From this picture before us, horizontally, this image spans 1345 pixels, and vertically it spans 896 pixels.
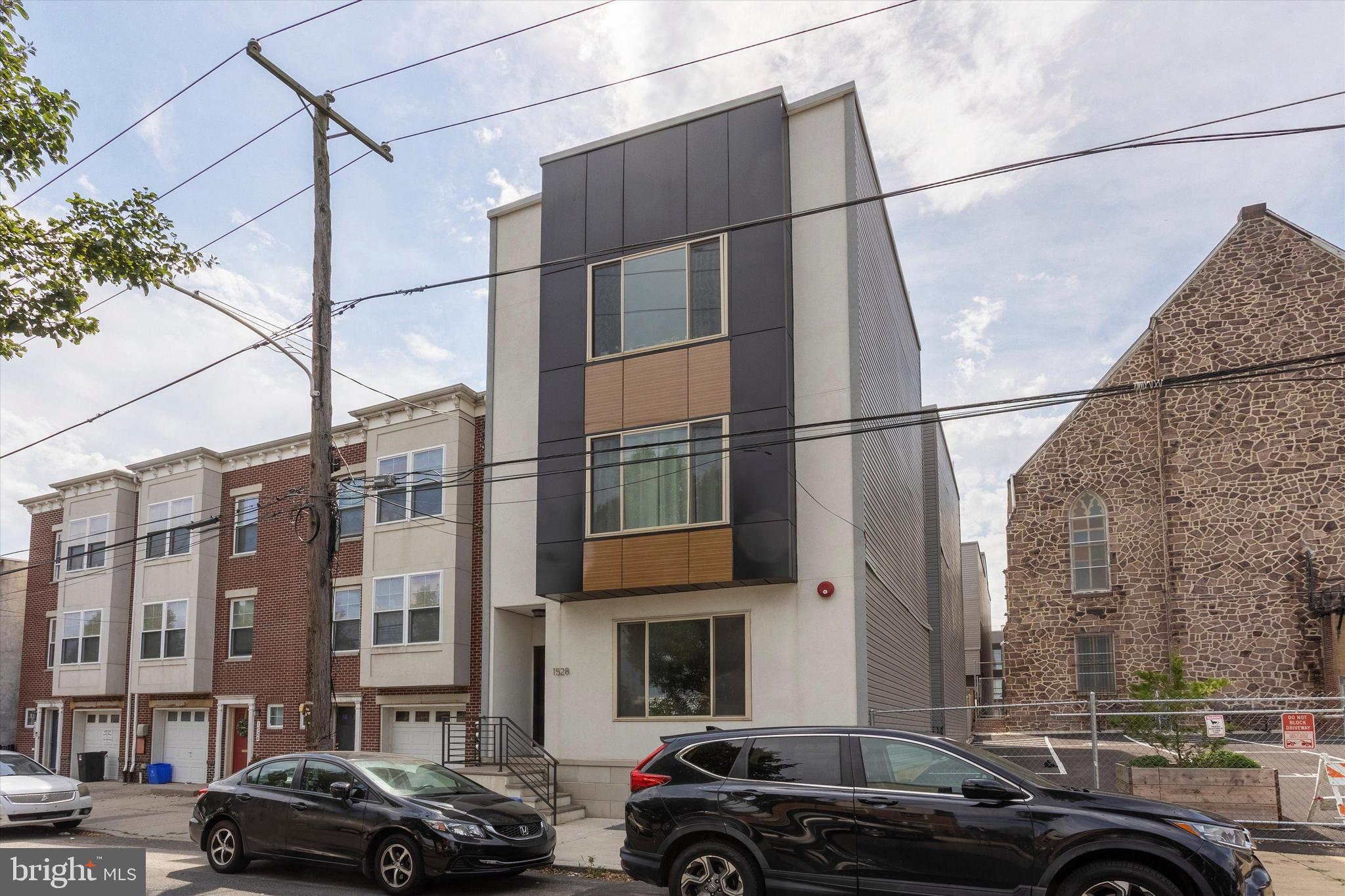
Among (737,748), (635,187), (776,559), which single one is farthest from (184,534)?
(737,748)

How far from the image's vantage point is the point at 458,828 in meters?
10.3

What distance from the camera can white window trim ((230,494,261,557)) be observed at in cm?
2608

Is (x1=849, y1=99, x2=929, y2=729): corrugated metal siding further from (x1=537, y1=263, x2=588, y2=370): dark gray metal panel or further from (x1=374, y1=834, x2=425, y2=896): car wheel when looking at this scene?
(x1=374, y1=834, x2=425, y2=896): car wheel

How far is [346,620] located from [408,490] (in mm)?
3667

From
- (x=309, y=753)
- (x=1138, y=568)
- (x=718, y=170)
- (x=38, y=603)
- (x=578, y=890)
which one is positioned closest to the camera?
(x=578, y=890)

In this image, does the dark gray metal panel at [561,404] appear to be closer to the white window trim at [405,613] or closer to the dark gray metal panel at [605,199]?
the dark gray metal panel at [605,199]

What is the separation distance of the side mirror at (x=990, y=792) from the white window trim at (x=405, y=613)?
1476cm

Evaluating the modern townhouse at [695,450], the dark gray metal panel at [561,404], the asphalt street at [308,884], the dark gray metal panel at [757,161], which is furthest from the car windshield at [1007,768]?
the dark gray metal panel at [561,404]

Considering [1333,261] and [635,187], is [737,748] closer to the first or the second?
[635,187]

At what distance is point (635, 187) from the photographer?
17750 millimetres

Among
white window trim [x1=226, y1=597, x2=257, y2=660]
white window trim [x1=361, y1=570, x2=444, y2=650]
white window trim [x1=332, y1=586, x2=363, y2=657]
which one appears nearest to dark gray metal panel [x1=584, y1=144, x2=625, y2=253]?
white window trim [x1=361, y1=570, x2=444, y2=650]

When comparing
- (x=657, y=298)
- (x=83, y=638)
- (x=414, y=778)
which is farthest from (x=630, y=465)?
(x=83, y=638)

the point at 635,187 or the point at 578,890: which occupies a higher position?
the point at 635,187

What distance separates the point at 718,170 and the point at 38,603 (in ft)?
88.1
